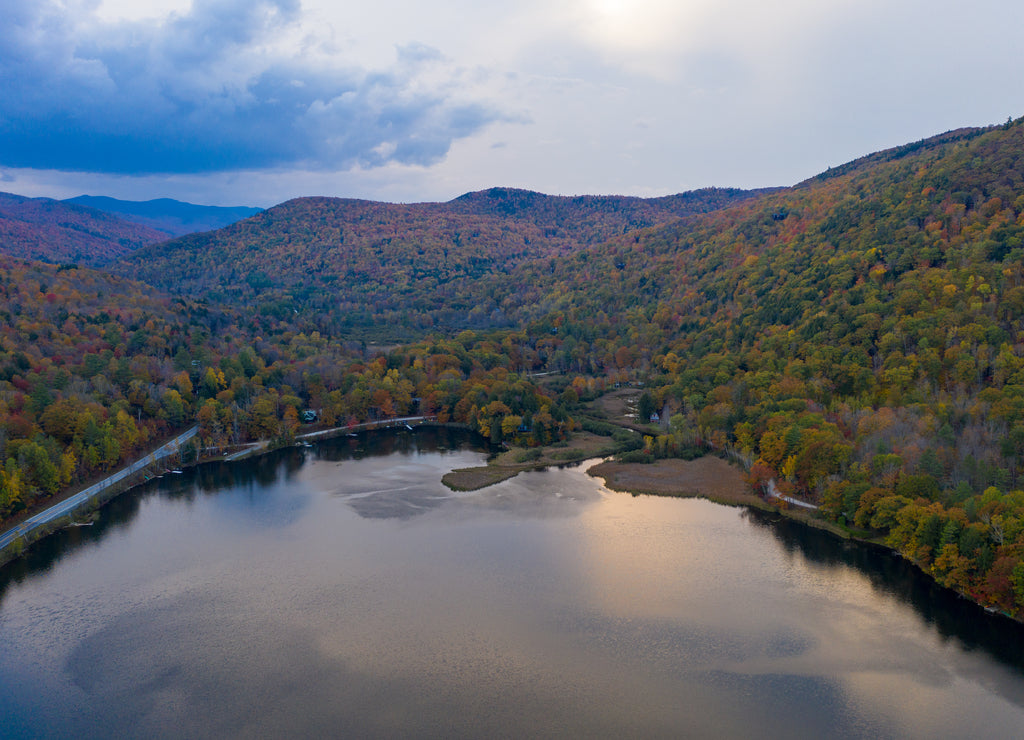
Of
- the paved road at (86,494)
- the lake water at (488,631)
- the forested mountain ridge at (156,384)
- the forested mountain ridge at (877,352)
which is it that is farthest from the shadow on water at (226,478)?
the forested mountain ridge at (877,352)

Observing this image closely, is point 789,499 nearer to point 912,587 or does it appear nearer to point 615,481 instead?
point 912,587

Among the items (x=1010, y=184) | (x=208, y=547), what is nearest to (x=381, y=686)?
(x=208, y=547)

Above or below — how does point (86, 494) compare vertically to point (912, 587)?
above

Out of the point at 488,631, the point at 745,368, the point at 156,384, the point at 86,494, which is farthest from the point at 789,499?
the point at 156,384

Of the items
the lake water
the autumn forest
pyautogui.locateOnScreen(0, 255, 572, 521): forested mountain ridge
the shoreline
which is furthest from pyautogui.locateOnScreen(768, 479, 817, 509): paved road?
pyautogui.locateOnScreen(0, 255, 572, 521): forested mountain ridge

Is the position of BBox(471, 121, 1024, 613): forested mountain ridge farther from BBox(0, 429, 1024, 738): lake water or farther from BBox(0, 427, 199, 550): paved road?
BBox(0, 427, 199, 550): paved road

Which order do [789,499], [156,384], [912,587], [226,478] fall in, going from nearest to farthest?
[912,587] → [789,499] → [226,478] → [156,384]
